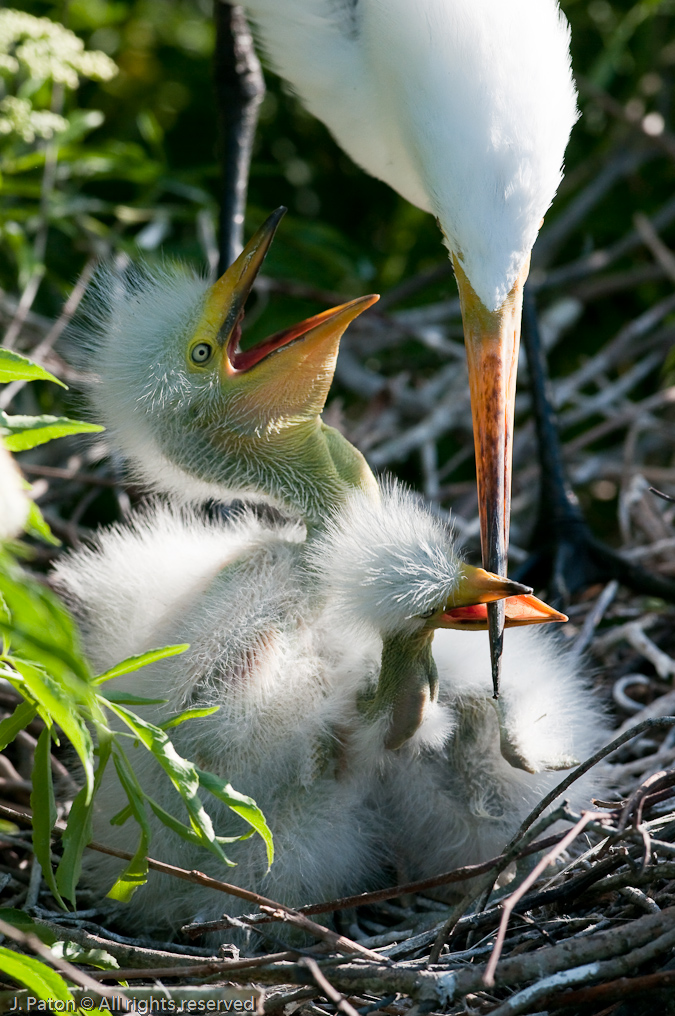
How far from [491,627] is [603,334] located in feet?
5.53

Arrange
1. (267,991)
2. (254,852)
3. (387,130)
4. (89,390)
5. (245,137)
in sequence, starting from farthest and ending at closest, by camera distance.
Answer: (245,137), (387,130), (89,390), (254,852), (267,991)

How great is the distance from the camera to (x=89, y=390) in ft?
4.77

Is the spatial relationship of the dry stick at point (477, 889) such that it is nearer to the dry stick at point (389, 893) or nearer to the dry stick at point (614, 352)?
the dry stick at point (389, 893)

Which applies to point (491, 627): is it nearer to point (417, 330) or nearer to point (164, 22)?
point (417, 330)

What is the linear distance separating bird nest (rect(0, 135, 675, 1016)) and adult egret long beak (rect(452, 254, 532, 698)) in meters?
0.29

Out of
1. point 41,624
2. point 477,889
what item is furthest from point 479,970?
point 41,624

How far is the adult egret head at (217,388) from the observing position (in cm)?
135

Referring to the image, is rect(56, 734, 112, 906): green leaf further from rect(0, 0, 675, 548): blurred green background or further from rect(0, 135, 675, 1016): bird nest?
rect(0, 0, 675, 548): blurred green background

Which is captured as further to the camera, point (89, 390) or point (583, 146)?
point (583, 146)

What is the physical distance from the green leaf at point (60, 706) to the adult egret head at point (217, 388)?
0.58 meters

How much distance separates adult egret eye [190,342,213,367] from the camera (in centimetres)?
137

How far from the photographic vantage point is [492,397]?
1308 millimetres

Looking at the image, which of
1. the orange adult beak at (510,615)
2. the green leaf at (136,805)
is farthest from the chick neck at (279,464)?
the green leaf at (136,805)

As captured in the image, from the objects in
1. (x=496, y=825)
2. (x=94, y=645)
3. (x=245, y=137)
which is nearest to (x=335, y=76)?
(x=245, y=137)
